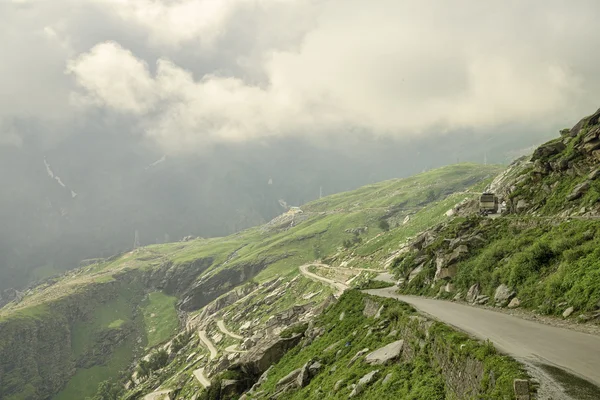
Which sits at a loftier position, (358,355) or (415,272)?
(358,355)

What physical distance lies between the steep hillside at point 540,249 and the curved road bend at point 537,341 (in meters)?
2.80

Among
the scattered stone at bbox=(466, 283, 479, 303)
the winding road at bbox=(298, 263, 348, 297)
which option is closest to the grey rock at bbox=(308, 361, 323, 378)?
the scattered stone at bbox=(466, 283, 479, 303)

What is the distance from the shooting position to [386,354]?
25531 mm

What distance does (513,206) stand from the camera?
5366cm

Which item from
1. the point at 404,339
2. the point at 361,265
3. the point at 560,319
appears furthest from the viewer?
the point at 361,265

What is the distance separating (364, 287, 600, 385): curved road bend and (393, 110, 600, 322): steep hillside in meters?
2.80

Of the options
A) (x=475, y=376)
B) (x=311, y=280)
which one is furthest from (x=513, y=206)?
(x=311, y=280)

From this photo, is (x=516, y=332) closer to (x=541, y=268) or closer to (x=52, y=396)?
(x=541, y=268)

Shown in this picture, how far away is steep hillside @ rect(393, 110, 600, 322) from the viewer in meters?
25.2

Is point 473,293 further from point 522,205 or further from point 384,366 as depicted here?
point 522,205

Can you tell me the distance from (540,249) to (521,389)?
22261 millimetres

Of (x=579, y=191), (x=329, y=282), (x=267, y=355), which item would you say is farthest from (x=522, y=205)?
(x=329, y=282)

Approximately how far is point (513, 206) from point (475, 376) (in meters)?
45.6

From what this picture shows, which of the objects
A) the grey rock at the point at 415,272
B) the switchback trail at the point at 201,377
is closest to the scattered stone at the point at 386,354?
the grey rock at the point at 415,272
